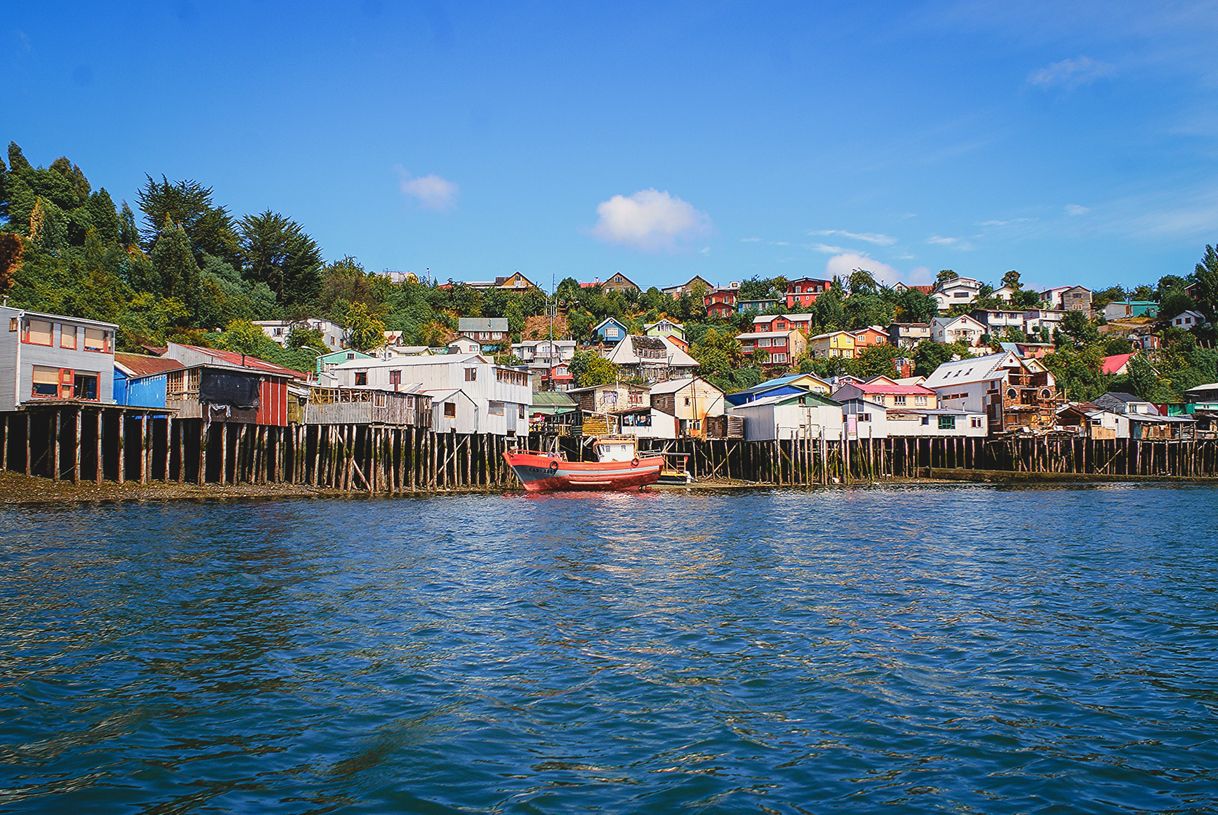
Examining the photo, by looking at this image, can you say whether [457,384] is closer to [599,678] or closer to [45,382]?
[45,382]

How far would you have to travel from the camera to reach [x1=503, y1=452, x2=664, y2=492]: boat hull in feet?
170

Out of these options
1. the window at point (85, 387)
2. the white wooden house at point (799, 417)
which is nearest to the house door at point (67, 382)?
the window at point (85, 387)

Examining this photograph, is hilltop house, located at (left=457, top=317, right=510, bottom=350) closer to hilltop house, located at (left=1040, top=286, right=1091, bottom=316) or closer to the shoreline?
the shoreline

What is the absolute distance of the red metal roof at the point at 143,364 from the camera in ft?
151

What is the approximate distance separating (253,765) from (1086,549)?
84.3 ft

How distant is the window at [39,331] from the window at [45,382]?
121 centimetres

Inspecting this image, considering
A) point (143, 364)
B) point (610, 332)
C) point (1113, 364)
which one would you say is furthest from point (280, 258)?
point (1113, 364)

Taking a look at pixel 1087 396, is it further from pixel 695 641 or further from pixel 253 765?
pixel 253 765

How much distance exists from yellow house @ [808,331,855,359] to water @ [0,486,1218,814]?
76.0 metres

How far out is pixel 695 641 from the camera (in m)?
14.8

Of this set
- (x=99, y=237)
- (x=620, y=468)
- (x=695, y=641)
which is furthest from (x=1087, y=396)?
(x=99, y=237)

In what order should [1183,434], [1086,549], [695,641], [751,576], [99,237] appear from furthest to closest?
[99,237]
[1183,434]
[1086,549]
[751,576]
[695,641]

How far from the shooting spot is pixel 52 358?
40438mm

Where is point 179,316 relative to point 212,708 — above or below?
above
